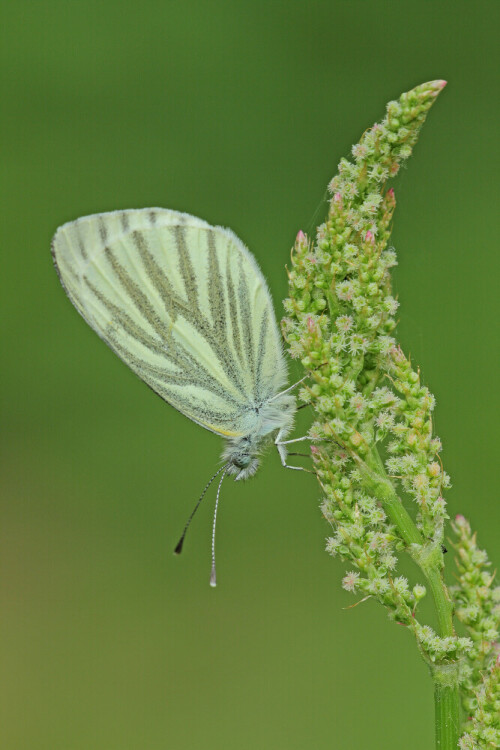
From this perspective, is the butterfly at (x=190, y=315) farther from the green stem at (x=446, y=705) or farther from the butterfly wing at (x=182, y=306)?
the green stem at (x=446, y=705)

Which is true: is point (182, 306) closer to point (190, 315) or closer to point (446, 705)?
point (190, 315)

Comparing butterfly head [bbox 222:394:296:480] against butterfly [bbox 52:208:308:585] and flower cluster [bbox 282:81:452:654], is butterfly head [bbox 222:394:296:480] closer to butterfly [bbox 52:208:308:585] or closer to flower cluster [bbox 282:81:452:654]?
butterfly [bbox 52:208:308:585]

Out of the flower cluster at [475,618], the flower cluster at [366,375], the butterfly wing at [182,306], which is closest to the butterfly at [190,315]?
the butterfly wing at [182,306]

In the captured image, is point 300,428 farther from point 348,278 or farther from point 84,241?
point 348,278

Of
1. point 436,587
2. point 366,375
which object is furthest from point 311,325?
point 436,587

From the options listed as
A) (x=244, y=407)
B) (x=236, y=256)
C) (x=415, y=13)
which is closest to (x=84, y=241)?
(x=236, y=256)

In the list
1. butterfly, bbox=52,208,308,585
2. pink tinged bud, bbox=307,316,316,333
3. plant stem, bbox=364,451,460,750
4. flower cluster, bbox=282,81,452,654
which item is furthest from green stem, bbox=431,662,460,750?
butterfly, bbox=52,208,308,585
